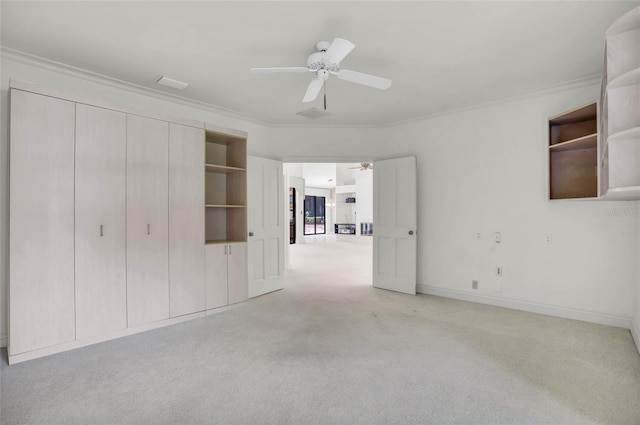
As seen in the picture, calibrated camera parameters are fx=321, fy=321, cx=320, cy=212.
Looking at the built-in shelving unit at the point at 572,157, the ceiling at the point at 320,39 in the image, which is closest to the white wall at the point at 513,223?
the built-in shelving unit at the point at 572,157

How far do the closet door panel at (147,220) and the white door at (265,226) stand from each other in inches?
54.2

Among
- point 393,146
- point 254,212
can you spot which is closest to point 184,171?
point 254,212

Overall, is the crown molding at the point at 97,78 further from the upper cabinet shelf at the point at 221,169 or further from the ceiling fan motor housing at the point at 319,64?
the ceiling fan motor housing at the point at 319,64

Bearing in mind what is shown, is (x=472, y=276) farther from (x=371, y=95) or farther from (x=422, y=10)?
(x=422, y=10)

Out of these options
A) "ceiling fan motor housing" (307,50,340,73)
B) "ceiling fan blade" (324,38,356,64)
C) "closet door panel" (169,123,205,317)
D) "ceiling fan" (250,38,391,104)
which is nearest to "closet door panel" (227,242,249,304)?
"closet door panel" (169,123,205,317)

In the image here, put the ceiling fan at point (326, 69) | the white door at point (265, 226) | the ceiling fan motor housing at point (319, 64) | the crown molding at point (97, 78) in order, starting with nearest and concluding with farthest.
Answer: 1. the ceiling fan at point (326, 69)
2. the ceiling fan motor housing at point (319, 64)
3. the crown molding at point (97, 78)
4. the white door at point (265, 226)

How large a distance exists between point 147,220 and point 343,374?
8.21 ft

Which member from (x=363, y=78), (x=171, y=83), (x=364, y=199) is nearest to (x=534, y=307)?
(x=363, y=78)

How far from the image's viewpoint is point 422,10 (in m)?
2.35

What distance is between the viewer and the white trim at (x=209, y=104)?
10.1 ft

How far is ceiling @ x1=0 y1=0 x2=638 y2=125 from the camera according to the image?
7.72ft

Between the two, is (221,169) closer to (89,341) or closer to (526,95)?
(89,341)

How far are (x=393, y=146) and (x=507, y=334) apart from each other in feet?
10.2

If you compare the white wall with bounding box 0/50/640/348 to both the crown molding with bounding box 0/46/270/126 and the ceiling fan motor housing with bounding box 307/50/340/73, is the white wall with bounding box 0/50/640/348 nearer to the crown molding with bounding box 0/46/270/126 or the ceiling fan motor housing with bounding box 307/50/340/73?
the crown molding with bounding box 0/46/270/126
